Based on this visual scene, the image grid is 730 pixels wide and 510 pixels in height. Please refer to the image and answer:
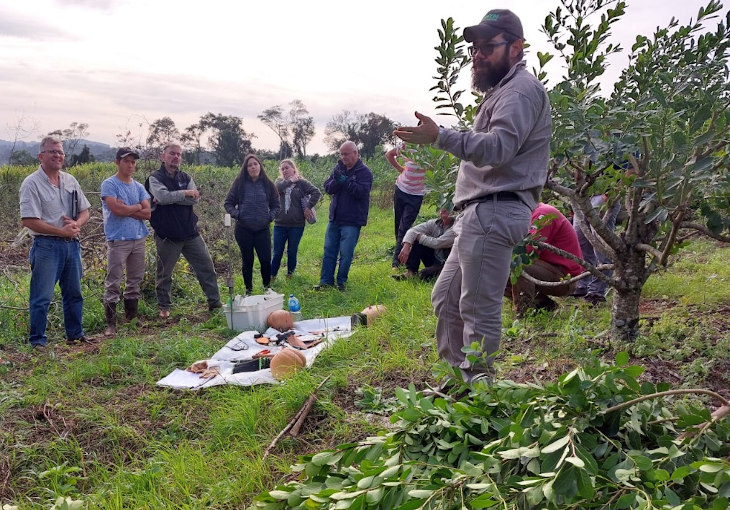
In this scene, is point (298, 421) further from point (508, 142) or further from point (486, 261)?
point (508, 142)

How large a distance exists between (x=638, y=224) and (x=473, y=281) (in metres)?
1.33

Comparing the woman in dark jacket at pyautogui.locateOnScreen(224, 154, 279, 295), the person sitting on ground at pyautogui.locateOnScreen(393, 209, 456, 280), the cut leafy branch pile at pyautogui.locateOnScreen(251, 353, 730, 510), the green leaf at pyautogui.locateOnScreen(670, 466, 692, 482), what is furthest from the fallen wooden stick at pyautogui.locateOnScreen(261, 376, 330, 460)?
the woman in dark jacket at pyautogui.locateOnScreen(224, 154, 279, 295)

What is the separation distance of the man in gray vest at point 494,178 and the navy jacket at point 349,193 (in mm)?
4085

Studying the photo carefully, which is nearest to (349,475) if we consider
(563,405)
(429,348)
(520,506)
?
(520,506)

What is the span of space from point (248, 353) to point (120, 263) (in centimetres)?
194

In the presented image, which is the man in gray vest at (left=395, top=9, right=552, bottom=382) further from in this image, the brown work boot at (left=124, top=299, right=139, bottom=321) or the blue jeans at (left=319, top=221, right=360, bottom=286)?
the brown work boot at (left=124, top=299, right=139, bottom=321)

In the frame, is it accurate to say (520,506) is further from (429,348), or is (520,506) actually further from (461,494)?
(429,348)

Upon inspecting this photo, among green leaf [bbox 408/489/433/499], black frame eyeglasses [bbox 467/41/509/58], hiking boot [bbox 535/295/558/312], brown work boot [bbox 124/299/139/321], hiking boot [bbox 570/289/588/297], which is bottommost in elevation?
brown work boot [bbox 124/299/139/321]

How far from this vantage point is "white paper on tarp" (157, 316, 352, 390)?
3863mm

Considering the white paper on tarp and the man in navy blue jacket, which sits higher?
the man in navy blue jacket

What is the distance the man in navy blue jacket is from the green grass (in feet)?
5.18

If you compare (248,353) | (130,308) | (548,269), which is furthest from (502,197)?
(130,308)

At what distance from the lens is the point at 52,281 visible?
189 inches

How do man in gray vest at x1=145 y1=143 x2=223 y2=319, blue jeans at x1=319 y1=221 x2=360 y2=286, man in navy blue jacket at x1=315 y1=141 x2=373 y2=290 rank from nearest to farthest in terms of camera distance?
man in gray vest at x1=145 y1=143 x2=223 y2=319, man in navy blue jacket at x1=315 y1=141 x2=373 y2=290, blue jeans at x1=319 y1=221 x2=360 y2=286
